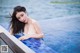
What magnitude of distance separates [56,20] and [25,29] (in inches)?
12.2

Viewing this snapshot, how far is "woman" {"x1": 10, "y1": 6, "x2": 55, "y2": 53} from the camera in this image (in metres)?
1.94

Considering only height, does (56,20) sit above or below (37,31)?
above

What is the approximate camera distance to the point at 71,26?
1.92 metres

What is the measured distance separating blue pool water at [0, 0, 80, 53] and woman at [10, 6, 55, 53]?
0.05 meters

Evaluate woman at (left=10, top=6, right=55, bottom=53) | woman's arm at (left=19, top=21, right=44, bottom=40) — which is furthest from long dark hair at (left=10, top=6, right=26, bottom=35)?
woman's arm at (left=19, top=21, right=44, bottom=40)

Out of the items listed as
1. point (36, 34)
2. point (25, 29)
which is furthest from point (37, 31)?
point (25, 29)

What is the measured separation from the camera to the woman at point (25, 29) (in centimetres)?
194

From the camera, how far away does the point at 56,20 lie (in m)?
1.98

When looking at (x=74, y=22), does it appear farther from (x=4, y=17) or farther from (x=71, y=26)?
(x=4, y=17)

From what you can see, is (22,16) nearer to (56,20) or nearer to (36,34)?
(36,34)

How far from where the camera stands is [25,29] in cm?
205

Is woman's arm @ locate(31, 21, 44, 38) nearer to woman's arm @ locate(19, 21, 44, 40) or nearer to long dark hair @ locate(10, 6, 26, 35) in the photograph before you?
woman's arm @ locate(19, 21, 44, 40)

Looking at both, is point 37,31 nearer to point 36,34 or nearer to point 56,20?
point 36,34

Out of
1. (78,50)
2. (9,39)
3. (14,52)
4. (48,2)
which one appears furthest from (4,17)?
(78,50)
